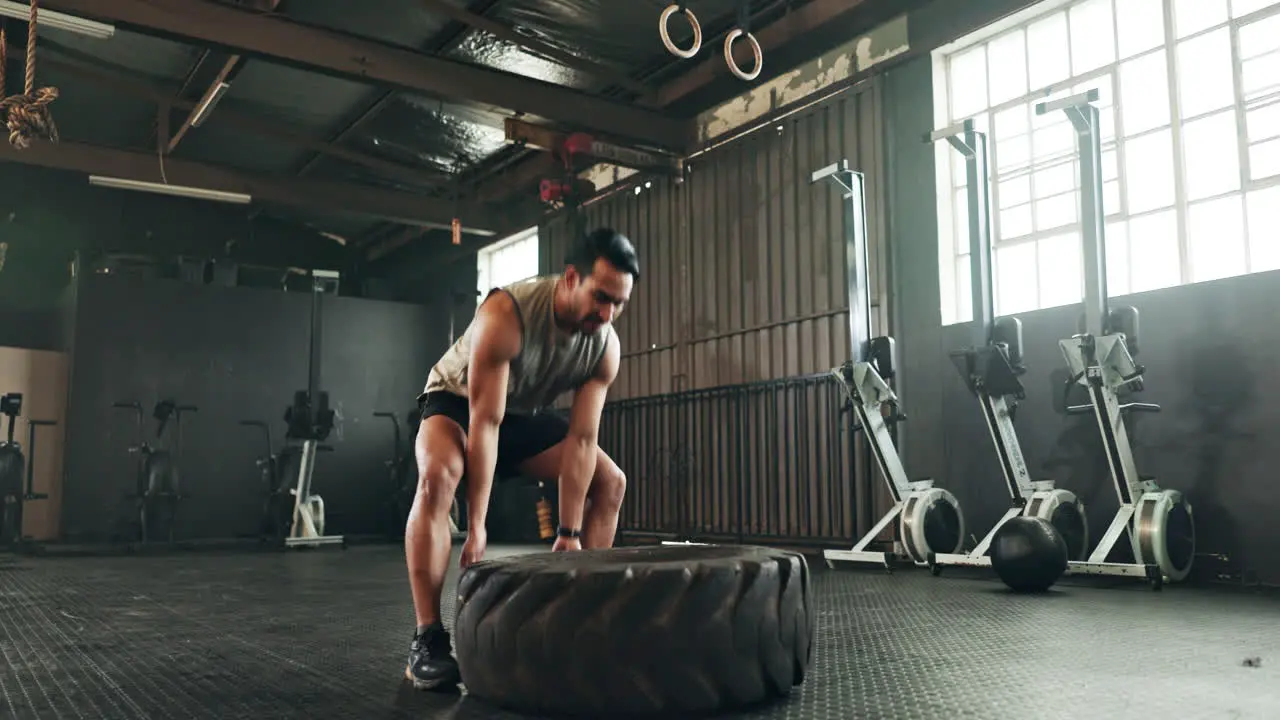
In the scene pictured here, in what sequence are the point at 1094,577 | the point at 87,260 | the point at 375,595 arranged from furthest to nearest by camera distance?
the point at 87,260, the point at 1094,577, the point at 375,595

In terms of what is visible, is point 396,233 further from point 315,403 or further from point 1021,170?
point 1021,170

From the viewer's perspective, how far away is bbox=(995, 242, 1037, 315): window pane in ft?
16.8

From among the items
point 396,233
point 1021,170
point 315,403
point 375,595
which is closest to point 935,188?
point 1021,170

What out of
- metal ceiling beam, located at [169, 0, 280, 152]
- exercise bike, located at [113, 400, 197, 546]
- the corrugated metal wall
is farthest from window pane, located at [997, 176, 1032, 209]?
exercise bike, located at [113, 400, 197, 546]

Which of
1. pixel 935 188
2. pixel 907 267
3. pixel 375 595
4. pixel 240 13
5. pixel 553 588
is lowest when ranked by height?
pixel 375 595

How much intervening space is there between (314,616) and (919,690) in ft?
7.25

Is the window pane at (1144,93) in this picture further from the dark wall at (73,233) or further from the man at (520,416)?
the dark wall at (73,233)

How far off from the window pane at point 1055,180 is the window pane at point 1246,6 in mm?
968

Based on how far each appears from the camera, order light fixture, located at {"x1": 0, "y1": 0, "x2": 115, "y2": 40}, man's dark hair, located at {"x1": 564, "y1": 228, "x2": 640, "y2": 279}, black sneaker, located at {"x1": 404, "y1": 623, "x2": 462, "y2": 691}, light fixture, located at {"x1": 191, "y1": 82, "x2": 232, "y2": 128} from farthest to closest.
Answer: light fixture, located at {"x1": 191, "y1": 82, "x2": 232, "y2": 128}, light fixture, located at {"x1": 0, "y1": 0, "x2": 115, "y2": 40}, man's dark hair, located at {"x1": 564, "y1": 228, "x2": 640, "y2": 279}, black sneaker, located at {"x1": 404, "y1": 623, "x2": 462, "y2": 691}

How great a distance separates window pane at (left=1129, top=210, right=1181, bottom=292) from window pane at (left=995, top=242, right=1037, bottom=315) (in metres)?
0.57

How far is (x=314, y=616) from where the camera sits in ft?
10.5

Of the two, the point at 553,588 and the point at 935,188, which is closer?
the point at 553,588

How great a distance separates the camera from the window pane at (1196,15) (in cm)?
436

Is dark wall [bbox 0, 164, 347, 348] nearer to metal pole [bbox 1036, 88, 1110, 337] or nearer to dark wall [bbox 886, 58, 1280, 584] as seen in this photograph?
dark wall [bbox 886, 58, 1280, 584]
